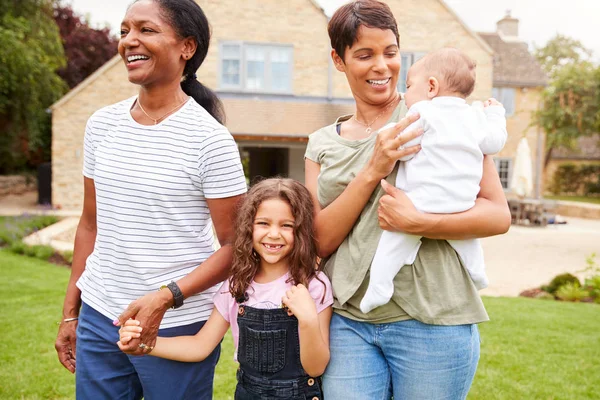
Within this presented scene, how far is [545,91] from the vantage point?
22.3 meters

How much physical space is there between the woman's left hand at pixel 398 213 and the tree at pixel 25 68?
57.2 ft

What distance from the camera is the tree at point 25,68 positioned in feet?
56.7

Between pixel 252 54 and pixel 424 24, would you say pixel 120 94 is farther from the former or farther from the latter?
pixel 424 24

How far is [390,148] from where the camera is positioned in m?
1.86

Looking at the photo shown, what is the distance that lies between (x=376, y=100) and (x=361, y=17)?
0.29 m

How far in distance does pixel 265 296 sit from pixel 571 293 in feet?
25.6

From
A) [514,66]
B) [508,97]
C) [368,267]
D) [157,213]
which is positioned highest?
[514,66]

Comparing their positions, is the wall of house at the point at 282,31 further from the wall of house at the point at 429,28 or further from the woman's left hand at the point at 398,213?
the woman's left hand at the point at 398,213

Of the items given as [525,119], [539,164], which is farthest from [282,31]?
[539,164]

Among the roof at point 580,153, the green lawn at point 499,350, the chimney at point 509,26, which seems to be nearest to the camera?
the green lawn at point 499,350

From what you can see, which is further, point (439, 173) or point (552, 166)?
point (552, 166)

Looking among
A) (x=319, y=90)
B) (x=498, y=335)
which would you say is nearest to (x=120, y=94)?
(x=319, y=90)

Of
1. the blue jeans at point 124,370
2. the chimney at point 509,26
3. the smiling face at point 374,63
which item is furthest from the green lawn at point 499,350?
the chimney at point 509,26

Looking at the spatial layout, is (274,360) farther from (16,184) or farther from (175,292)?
(16,184)
